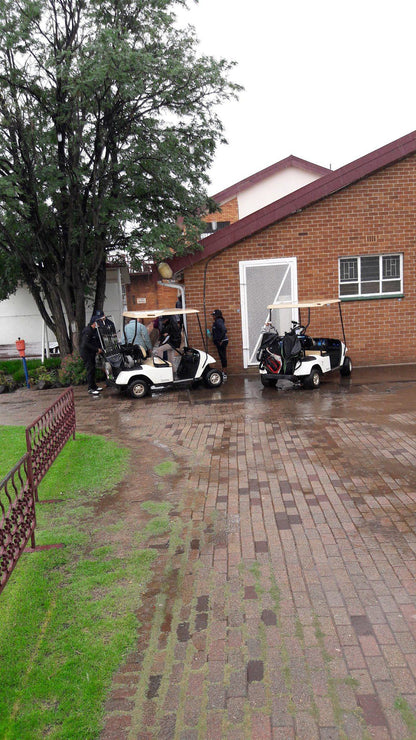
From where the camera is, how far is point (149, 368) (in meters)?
12.3

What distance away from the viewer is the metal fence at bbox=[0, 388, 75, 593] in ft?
14.4

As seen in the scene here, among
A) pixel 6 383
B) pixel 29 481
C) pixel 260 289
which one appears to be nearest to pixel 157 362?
pixel 260 289

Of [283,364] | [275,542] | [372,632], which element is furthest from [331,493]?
[283,364]

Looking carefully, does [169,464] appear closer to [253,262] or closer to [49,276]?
[253,262]

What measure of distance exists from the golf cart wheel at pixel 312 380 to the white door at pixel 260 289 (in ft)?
9.05

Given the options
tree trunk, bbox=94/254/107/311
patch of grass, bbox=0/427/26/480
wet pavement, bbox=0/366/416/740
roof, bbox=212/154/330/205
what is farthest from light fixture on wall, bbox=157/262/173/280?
roof, bbox=212/154/330/205

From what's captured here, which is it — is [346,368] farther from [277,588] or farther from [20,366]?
[20,366]

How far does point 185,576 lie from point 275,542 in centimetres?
94

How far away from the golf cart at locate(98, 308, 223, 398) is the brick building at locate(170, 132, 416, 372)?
7.25 feet

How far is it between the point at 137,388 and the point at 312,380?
3.87 metres

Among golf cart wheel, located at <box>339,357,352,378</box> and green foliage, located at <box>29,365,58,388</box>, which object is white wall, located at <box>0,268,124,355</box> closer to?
green foliage, located at <box>29,365,58,388</box>

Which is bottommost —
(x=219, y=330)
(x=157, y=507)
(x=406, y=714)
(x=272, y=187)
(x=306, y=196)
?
(x=406, y=714)

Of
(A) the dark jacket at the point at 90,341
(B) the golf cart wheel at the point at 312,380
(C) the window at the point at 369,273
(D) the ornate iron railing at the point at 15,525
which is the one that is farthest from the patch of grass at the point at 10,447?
(C) the window at the point at 369,273

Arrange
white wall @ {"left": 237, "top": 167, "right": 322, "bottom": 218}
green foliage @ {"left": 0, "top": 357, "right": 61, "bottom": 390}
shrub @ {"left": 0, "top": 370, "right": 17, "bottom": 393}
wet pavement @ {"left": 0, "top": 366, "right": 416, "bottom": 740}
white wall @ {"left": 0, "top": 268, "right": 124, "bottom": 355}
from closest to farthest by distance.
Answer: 1. wet pavement @ {"left": 0, "top": 366, "right": 416, "bottom": 740}
2. shrub @ {"left": 0, "top": 370, "right": 17, "bottom": 393}
3. green foliage @ {"left": 0, "top": 357, "right": 61, "bottom": 390}
4. white wall @ {"left": 0, "top": 268, "right": 124, "bottom": 355}
5. white wall @ {"left": 237, "top": 167, "right": 322, "bottom": 218}
